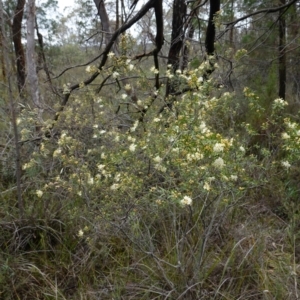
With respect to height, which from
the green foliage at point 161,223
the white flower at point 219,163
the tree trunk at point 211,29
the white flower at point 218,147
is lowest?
the green foliage at point 161,223

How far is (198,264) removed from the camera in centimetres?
203

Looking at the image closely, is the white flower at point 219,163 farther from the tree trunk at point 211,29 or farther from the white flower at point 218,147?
the tree trunk at point 211,29

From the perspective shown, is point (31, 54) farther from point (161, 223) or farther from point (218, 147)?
point (218, 147)

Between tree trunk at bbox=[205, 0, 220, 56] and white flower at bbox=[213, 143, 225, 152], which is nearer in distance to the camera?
white flower at bbox=[213, 143, 225, 152]

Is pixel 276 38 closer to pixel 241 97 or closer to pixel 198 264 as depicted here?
pixel 241 97

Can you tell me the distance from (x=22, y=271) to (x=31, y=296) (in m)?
0.22

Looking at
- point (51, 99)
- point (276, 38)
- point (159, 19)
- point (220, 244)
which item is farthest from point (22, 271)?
point (276, 38)

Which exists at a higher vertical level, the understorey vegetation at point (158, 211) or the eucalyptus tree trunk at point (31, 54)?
the eucalyptus tree trunk at point (31, 54)

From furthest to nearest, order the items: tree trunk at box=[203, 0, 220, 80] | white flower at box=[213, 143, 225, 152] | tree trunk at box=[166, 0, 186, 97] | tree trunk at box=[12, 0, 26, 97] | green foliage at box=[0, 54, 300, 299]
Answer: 1. tree trunk at box=[12, 0, 26, 97]
2. tree trunk at box=[166, 0, 186, 97]
3. tree trunk at box=[203, 0, 220, 80]
4. green foliage at box=[0, 54, 300, 299]
5. white flower at box=[213, 143, 225, 152]

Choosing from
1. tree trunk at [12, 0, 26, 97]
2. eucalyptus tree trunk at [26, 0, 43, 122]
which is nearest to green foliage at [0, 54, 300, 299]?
eucalyptus tree trunk at [26, 0, 43, 122]

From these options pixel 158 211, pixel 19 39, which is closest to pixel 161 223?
pixel 158 211

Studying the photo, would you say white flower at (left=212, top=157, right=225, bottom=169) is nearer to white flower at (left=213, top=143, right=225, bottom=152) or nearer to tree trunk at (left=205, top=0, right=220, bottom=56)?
white flower at (left=213, top=143, right=225, bottom=152)

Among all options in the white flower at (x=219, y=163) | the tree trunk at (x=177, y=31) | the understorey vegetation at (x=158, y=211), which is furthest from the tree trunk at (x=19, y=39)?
the white flower at (x=219, y=163)

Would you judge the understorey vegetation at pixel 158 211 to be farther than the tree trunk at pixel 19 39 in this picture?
No
